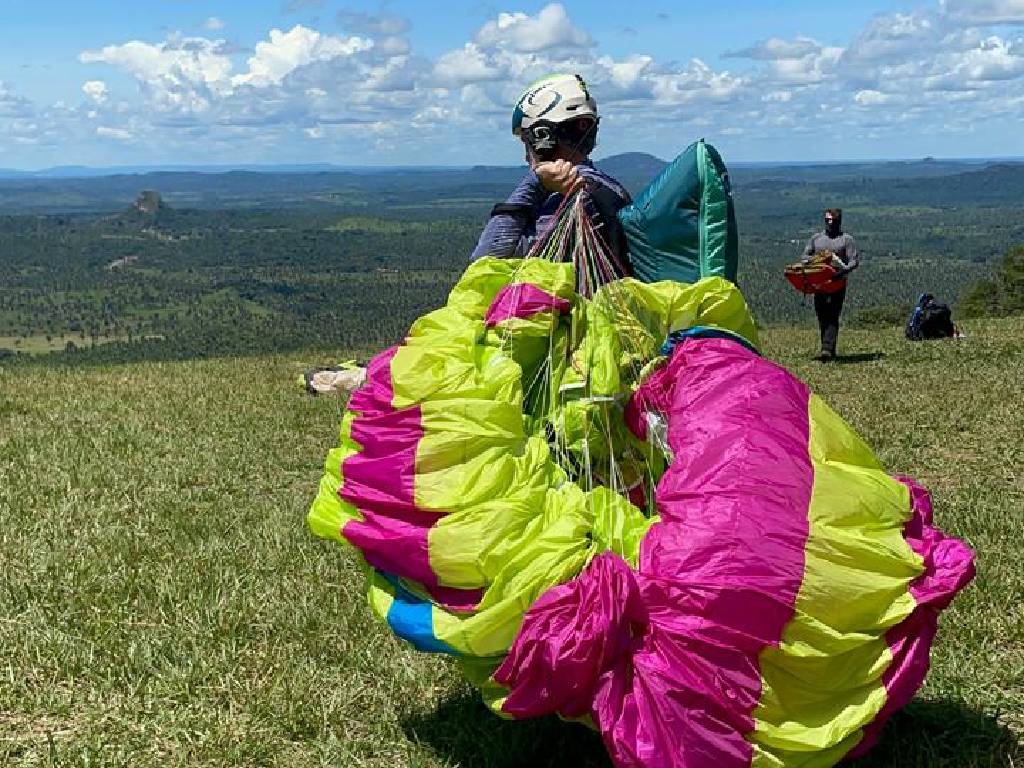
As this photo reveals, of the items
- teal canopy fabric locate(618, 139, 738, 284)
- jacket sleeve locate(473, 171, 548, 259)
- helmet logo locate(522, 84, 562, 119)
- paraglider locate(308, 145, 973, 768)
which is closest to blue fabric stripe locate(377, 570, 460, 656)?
paraglider locate(308, 145, 973, 768)

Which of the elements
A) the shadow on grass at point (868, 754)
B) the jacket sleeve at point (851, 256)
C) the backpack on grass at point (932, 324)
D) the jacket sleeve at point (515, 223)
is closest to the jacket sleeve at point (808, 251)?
the jacket sleeve at point (851, 256)

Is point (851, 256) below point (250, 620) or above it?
above

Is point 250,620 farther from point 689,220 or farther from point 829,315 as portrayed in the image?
point 829,315

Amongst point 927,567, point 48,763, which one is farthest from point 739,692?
point 48,763

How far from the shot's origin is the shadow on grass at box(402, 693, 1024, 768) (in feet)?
13.3

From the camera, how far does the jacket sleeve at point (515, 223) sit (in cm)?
465

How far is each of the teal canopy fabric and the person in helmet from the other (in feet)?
0.41

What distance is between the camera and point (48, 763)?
4180 mm

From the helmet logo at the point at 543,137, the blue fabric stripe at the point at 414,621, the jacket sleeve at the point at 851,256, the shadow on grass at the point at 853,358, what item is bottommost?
the shadow on grass at the point at 853,358

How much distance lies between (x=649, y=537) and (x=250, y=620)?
114 inches

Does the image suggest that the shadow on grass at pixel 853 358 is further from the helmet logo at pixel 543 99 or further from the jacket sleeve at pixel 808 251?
the helmet logo at pixel 543 99

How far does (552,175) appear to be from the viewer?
4.44 m

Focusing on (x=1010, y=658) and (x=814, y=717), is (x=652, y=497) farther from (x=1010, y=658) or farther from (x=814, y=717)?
(x=1010, y=658)

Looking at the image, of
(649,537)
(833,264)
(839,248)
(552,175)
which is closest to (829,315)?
(833,264)
